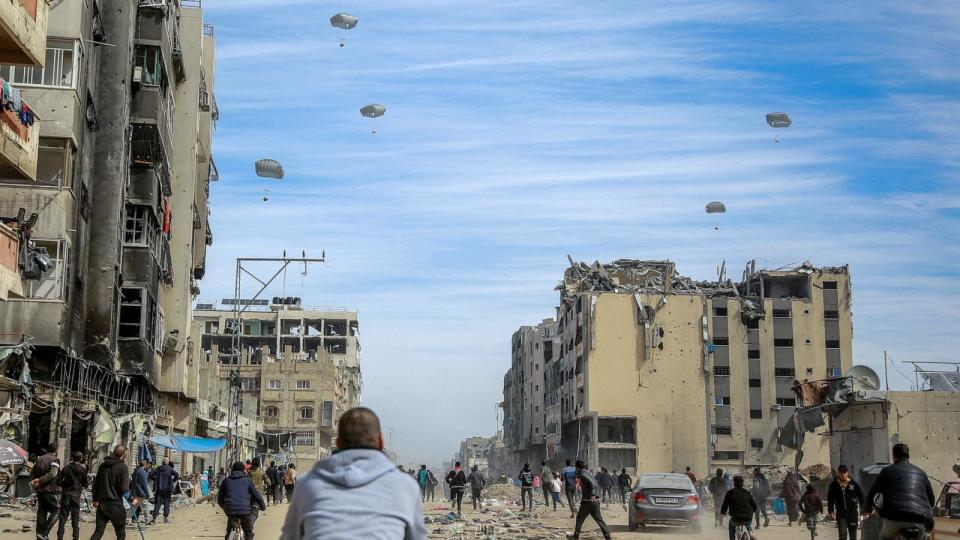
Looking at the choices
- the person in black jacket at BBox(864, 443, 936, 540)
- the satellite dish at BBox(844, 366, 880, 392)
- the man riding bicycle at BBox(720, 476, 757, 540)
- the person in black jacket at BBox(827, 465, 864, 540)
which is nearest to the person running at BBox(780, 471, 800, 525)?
the satellite dish at BBox(844, 366, 880, 392)

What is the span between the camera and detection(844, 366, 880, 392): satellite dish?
155ft

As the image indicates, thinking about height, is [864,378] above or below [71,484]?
above

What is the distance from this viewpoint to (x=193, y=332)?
5109 centimetres

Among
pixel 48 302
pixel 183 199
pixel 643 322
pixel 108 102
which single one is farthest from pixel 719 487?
pixel 643 322

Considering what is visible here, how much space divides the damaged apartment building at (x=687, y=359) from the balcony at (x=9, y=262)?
68.6 meters

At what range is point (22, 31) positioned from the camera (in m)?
21.9

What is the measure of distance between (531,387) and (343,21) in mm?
74531

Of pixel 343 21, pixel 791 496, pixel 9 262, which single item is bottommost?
pixel 791 496

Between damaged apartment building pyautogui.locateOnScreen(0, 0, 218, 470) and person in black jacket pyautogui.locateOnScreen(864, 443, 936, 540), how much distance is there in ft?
56.3

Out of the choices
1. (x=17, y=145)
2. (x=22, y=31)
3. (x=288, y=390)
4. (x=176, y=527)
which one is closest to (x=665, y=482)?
(x=176, y=527)

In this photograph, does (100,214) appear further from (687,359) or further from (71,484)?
(687,359)

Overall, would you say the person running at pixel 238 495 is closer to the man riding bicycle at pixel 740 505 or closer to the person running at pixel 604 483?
the man riding bicycle at pixel 740 505

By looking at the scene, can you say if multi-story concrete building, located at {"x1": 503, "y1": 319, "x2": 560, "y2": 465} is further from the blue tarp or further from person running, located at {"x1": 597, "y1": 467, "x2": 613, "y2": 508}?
the blue tarp

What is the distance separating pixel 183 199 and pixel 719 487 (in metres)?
26.1
